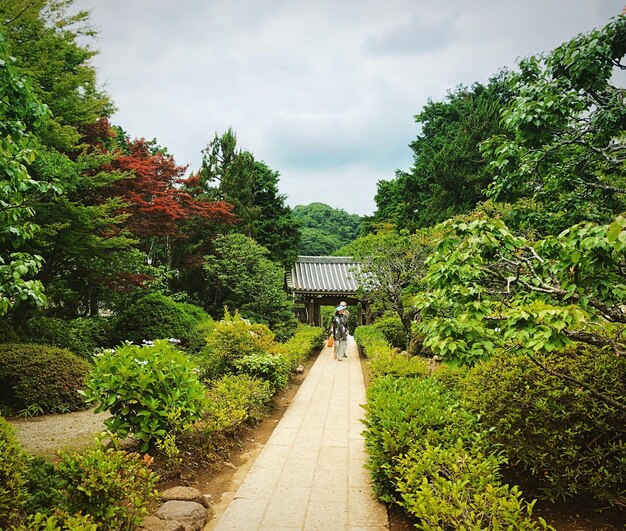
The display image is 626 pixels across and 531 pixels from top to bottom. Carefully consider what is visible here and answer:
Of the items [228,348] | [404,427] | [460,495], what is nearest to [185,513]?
[404,427]

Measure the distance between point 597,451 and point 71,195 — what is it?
412 inches

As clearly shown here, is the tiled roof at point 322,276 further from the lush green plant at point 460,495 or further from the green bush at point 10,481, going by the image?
the green bush at point 10,481

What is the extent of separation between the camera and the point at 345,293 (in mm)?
21453

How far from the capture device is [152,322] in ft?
37.7

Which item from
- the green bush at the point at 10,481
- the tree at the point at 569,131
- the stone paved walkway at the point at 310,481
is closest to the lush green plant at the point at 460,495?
the stone paved walkway at the point at 310,481

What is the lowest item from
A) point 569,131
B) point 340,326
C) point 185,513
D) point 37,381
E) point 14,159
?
point 185,513

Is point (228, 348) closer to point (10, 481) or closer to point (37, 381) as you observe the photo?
point (37, 381)

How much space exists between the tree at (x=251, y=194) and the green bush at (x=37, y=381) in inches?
483

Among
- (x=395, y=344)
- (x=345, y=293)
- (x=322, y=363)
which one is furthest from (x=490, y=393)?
(x=345, y=293)

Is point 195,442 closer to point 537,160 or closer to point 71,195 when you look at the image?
point 537,160

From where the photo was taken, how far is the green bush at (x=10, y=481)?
2.63 metres

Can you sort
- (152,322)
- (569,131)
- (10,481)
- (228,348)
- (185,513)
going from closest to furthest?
(10,481) < (185,513) < (569,131) < (228,348) < (152,322)

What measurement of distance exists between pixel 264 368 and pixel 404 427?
4.21 metres

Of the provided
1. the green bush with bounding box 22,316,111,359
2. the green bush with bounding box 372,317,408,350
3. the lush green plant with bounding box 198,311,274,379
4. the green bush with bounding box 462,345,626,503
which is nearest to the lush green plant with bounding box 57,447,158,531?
the green bush with bounding box 462,345,626,503
